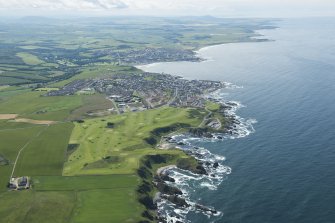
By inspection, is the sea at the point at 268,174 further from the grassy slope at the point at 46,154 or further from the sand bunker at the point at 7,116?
the sand bunker at the point at 7,116

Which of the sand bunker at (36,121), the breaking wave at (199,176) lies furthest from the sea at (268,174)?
the sand bunker at (36,121)

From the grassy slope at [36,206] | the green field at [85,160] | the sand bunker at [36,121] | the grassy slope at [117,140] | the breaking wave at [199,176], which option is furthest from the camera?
the sand bunker at [36,121]

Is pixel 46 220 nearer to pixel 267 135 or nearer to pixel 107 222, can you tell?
pixel 107 222

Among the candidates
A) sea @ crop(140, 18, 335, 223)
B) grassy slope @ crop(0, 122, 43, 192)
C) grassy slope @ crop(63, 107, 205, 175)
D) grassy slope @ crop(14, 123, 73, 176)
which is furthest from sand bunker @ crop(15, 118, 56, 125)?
sea @ crop(140, 18, 335, 223)

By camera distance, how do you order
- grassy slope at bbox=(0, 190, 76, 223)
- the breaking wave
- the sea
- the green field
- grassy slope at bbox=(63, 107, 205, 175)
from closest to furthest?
grassy slope at bbox=(0, 190, 76, 223), the sea, the green field, the breaking wave, grassy slope at bbox=(63, 107, 205, 175)

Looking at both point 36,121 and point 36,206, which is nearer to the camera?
point 36,206

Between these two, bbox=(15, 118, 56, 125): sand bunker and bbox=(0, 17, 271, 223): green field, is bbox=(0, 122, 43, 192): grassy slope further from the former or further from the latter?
bbox=(15, 118, 56, 125): sand bunker

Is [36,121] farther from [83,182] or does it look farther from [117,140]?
[83,182]

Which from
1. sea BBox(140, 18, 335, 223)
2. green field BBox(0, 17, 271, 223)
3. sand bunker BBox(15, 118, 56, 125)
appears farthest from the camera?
sand bunker BBox(15, 118, 56, 125)

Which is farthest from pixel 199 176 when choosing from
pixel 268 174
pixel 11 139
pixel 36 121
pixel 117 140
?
pixel 36 121

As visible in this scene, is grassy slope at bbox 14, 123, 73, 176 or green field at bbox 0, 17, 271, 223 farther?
grassy slope at bbox 14, 123, 73, 176

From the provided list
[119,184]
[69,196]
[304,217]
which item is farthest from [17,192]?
[304,217]
